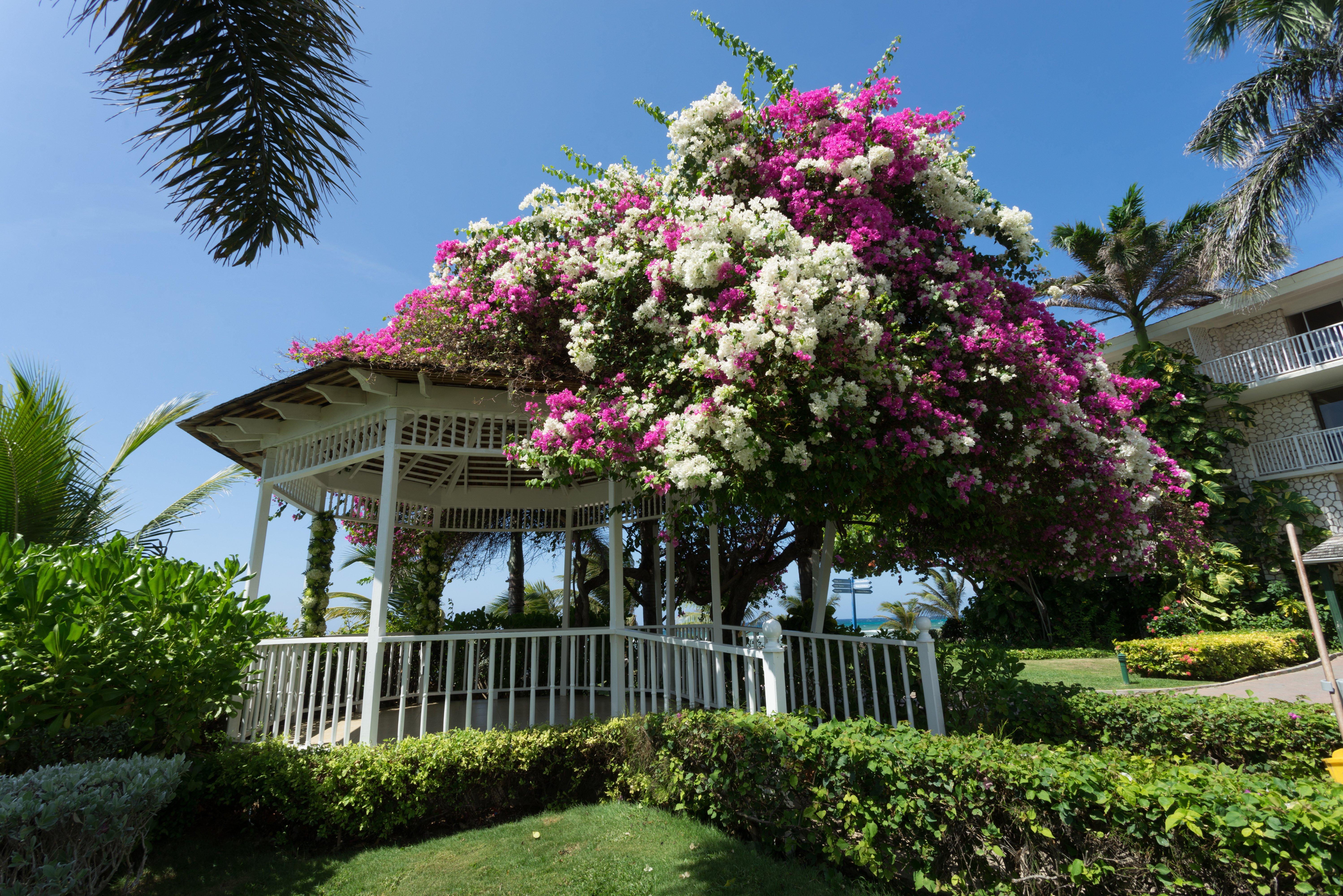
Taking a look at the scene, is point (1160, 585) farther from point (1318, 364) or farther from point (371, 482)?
point (371, 482)

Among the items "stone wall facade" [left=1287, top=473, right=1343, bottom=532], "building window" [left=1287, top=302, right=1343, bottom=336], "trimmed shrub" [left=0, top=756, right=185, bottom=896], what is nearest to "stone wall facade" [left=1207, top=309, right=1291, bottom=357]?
"building window" [left=1287, top=302, right=1343, bottom=336]

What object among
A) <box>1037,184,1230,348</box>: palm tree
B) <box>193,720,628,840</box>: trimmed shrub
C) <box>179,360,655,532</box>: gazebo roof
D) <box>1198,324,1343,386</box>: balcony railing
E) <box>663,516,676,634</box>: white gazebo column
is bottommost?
<box>193,720,628,840</box>: trimmed shrub

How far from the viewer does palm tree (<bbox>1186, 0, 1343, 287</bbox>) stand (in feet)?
43.5

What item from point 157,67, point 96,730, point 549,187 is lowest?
point 96,730

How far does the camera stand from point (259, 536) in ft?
25.8

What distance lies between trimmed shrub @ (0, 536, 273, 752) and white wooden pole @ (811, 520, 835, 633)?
18.7 feet

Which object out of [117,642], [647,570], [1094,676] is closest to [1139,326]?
[1094,676]

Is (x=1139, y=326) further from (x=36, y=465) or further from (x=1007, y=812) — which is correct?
(x=36, y=465)

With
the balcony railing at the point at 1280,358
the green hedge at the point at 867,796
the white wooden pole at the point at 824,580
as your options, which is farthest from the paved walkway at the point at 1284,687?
the balcony railing at the point at 1280,358

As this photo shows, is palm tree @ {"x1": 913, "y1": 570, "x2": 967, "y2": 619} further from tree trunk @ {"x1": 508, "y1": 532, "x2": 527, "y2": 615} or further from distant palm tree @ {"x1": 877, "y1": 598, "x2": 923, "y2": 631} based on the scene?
tree trunk @ {"x1": 508, "y1": 532, "x2": 527, "y2": 615}

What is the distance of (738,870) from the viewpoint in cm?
421

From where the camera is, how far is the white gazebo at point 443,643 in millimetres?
6105

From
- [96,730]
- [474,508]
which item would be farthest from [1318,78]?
[96,730]

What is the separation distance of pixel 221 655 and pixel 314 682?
3.63 ft
